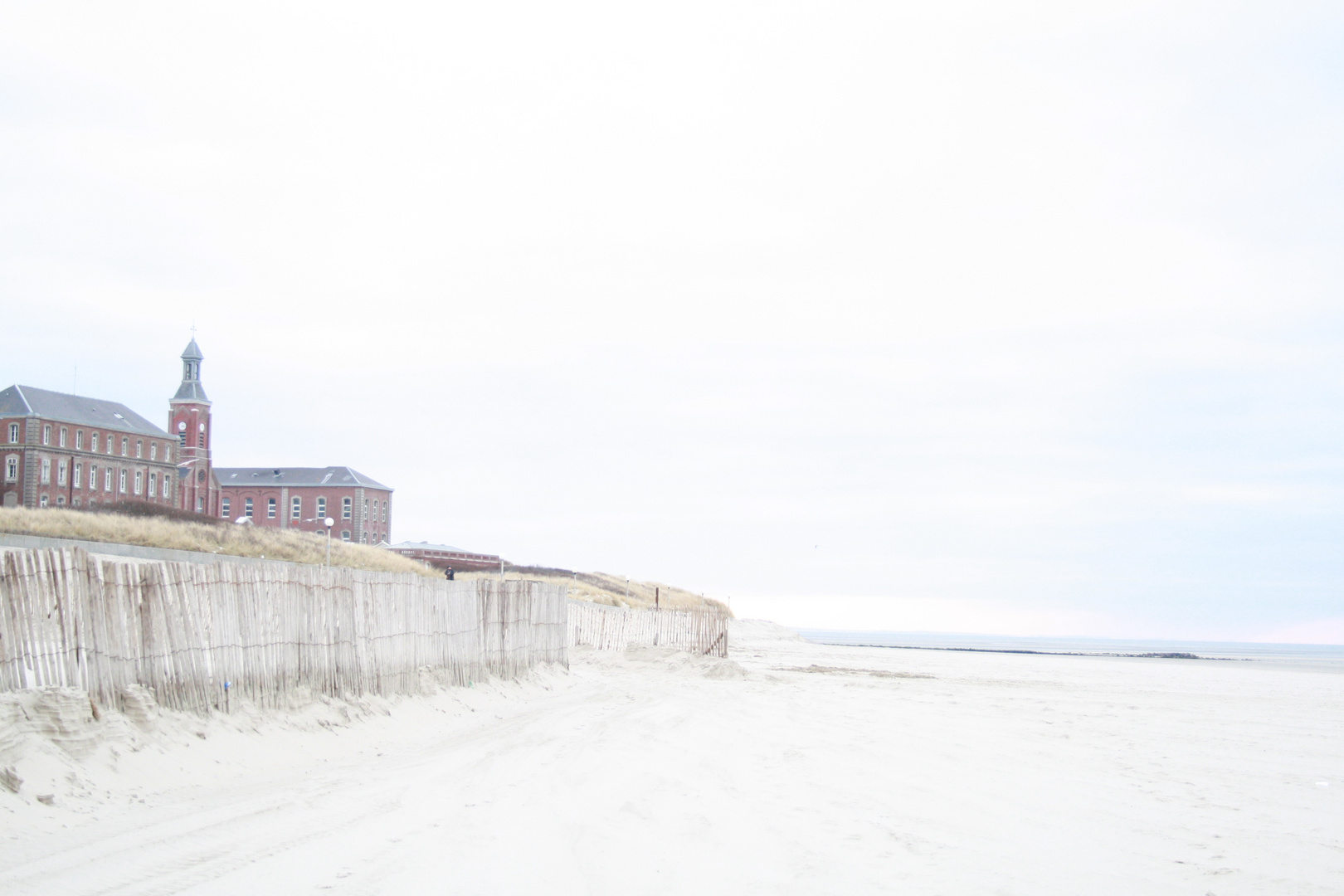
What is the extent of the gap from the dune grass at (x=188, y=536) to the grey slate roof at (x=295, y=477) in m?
31.7

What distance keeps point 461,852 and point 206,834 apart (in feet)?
5.02

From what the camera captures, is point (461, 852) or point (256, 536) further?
Answer: point (256, 536)


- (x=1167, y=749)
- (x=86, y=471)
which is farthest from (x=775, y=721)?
(x=86, y=471)

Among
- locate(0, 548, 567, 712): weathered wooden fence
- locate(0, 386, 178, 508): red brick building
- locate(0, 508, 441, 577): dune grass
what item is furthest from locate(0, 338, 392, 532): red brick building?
locate(0, 548, 567, 712): weathered wooden fence

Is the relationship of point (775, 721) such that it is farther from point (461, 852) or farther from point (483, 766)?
point (461, 852)

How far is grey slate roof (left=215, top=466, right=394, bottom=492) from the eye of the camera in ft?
286

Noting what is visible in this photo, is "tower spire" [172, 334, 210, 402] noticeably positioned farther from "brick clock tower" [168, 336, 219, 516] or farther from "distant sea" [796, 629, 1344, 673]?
"distant sea" [796, 629, 1344, 673]

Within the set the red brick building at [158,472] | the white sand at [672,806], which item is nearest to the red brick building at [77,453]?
the red brick building at [158,472]

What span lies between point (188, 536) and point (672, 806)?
39.5 metres

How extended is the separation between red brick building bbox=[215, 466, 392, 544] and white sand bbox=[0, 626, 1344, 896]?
76.0 m

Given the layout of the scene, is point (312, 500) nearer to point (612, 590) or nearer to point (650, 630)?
point (612, 590)

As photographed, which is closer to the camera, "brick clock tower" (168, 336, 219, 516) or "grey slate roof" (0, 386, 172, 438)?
"grey slate roof" (0, 386, 172, 438)

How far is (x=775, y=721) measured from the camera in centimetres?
1314

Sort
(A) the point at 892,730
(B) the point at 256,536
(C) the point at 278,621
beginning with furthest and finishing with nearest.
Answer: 1. (B) the point at 256,536
2. (A) the point at 892,730
3. (C) the point at 278,621
